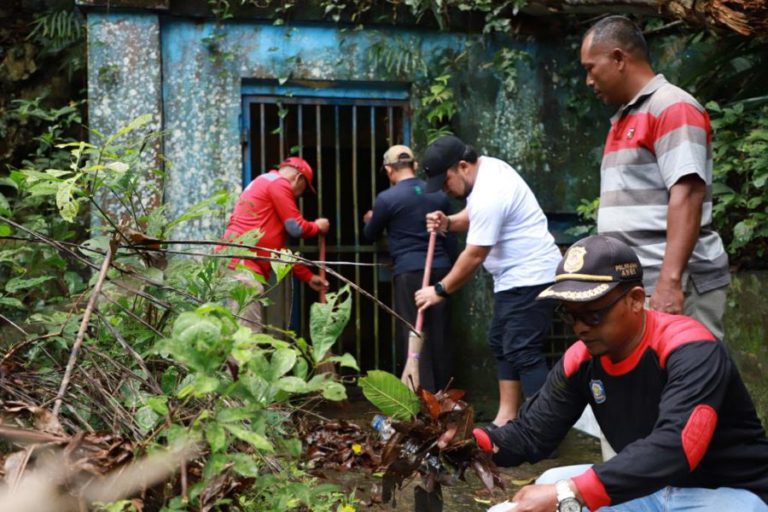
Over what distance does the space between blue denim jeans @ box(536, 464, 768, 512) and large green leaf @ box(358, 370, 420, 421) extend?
0.63 m

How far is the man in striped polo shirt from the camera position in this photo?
154 inches

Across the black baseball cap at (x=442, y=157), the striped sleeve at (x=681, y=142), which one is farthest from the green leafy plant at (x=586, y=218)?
the striped sleeve at (x=681, y=142)

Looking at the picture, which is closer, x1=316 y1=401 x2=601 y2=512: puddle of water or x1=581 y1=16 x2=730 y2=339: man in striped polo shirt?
x1=581 y1=16 x2=730 y2=339: man in striped polo shirt

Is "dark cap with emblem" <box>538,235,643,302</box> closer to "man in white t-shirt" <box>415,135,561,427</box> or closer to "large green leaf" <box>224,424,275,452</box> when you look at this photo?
"large green leaf" <box>224,424,275,452</box>

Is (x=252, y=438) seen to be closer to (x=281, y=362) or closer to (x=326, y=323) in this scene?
(x=281, y=362)

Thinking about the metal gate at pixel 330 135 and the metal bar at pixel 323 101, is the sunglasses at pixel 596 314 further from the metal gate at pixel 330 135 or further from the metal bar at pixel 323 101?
the metal bar at pixel 323 101

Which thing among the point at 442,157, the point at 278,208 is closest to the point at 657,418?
the point at 442,157

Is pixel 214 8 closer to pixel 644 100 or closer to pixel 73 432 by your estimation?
pixel 644 100

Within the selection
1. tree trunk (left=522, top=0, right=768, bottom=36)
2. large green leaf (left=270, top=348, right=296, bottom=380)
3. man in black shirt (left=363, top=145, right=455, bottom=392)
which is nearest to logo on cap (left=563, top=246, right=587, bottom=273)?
large green leaf (left=270, top=348, right=296, bottom=380)

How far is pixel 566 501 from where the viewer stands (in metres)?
2.83

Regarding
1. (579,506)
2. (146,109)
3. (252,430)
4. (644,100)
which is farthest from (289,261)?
(146,109)

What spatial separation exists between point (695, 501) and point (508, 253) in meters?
2.99

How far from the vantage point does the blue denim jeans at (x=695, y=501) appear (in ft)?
9.57

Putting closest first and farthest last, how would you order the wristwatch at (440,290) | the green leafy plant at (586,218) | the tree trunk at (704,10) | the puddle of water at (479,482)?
the puddle of water at (479,482) → the tree trunk at (704,10) → the wristwatch at (440,290) → the green leafy plant at (586,218)
